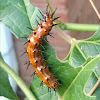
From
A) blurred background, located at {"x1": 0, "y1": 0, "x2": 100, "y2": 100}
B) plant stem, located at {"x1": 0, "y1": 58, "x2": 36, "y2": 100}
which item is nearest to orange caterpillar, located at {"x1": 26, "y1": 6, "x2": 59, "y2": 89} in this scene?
plant stem, located at {"x1": 0, "y1": 58, "x2": 36, "y2": 100}

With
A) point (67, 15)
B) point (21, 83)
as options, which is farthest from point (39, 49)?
point (67, 15)

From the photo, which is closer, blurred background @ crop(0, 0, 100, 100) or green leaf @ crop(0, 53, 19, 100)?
green leaf @ crop(0, 53, 19, 100)

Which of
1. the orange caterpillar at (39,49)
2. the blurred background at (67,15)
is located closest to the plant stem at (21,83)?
the orange caterpillar at (39,49)

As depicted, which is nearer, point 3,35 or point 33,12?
point 33,12

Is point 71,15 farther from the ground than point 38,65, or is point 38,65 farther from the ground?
point 38,65

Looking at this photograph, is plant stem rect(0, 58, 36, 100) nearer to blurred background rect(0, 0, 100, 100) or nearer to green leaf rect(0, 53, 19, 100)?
green leaf rect(0, 53, 19, 100)

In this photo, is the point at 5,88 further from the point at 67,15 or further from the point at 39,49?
the point at 67,15

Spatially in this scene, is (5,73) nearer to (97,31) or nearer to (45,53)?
(45,53)

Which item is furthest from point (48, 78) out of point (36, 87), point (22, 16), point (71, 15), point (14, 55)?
point (14, 55)
